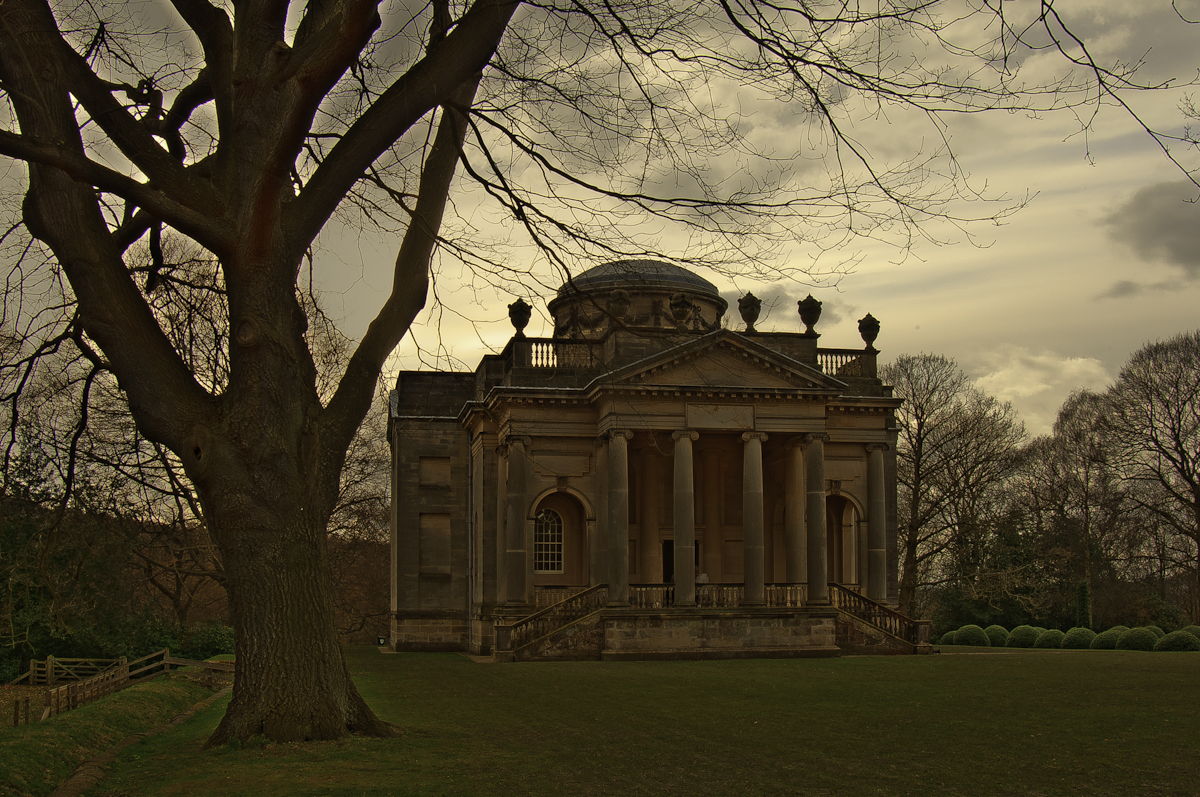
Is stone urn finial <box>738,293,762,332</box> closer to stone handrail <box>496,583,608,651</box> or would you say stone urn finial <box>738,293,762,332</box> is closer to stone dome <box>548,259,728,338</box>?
stone dome <box>548,259,728,338</box>

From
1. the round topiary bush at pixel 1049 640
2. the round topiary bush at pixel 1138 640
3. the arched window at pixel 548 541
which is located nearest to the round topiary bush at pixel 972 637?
the round topiary bush at pixel 1049 640

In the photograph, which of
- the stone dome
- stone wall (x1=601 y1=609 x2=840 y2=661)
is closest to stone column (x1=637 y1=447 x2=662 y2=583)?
the stone dome

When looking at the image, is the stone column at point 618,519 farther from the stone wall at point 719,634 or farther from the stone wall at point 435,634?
the stone wall at point 435,634

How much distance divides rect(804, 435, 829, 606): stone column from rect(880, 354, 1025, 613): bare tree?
1610 centimetres

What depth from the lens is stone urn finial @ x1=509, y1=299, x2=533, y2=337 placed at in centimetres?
3316

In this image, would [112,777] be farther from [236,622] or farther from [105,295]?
[105,295]

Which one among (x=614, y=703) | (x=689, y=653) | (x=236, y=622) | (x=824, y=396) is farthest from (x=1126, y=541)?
(x=236, y=622)

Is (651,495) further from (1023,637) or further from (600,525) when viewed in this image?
(1023,637)

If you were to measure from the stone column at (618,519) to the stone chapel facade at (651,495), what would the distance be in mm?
57

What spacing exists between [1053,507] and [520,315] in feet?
97.7

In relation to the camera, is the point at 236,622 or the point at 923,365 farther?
the point at 923,365

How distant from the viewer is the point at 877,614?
105 ft

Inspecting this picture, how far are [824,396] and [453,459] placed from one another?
14.3 m

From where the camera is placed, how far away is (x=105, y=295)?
9.85m
